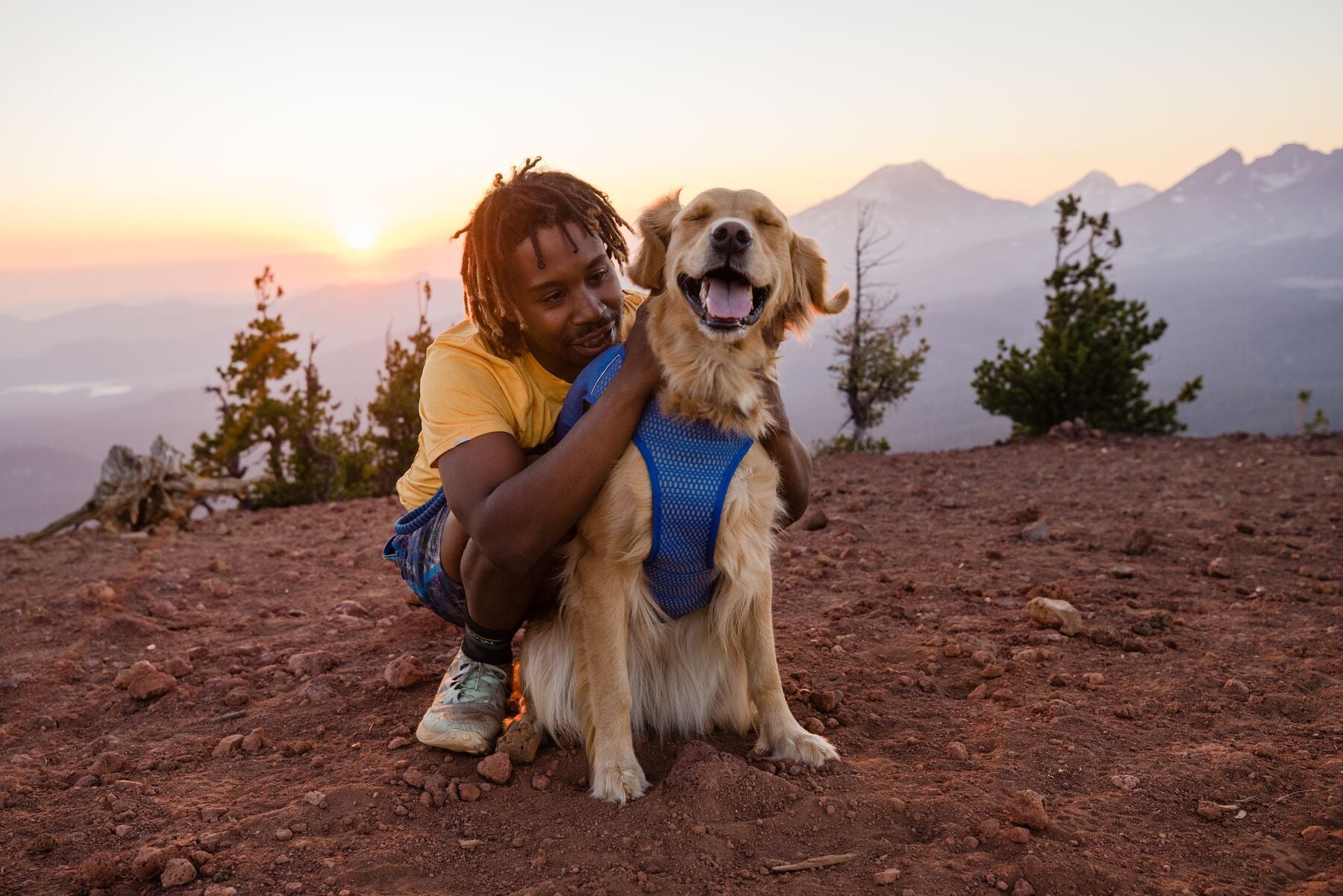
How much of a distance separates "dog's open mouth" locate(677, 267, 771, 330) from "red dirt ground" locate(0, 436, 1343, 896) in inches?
52.0

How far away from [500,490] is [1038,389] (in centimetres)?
1011

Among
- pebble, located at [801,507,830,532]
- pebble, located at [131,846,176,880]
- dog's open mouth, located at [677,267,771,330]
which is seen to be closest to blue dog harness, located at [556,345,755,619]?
dog's open mouth, located at [677,267,771,330]

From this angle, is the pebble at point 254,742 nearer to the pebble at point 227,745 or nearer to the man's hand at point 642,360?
the pebble at point 227,745

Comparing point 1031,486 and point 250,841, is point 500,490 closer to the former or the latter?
point 250,841

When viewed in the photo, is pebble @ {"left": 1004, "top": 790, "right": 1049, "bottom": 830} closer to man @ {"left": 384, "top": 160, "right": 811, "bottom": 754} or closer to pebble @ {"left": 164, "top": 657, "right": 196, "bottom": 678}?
man @ {"left": 384, "top": 160, "right": 811, "bottom": 754}

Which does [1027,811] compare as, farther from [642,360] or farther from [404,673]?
[404,673]

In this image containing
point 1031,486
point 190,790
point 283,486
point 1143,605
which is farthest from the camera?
point 283,486

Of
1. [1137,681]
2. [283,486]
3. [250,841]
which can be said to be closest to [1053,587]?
[1137,681]

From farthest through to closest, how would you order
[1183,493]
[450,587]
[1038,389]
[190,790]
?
[1038,389] → [1183,493] → [450,587] → [190,790]

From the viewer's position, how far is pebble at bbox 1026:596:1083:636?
155 inches

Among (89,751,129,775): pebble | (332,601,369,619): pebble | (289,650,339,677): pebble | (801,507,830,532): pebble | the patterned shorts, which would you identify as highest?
the patterned shorts

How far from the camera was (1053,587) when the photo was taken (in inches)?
176

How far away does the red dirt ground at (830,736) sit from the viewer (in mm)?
2311

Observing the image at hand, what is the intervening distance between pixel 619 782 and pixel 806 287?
1732 millimetres
